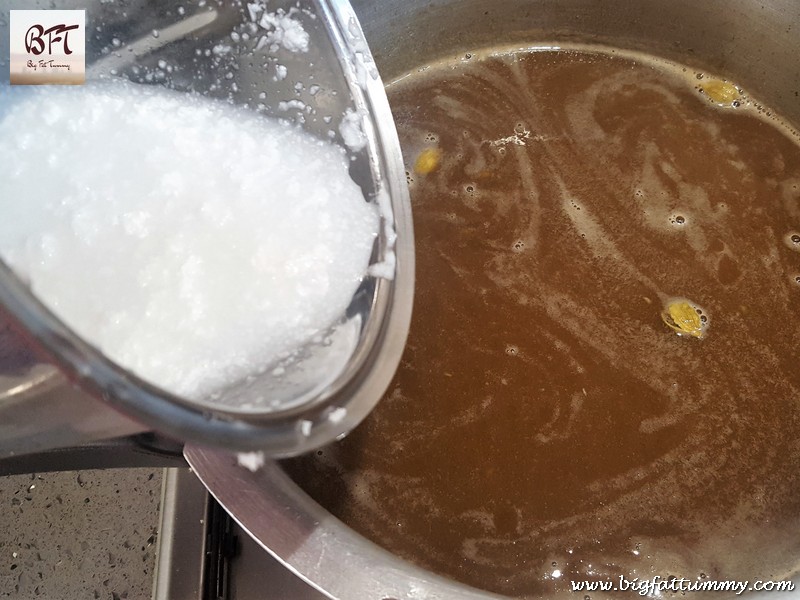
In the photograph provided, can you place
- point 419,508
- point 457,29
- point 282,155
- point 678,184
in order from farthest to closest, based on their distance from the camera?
point 457,29 < point 678,184 < point 419,508 < point 282,155

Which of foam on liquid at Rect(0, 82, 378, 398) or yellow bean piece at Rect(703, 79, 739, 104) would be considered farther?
yellow bean piece at Rect(703, 79, 739, 104)

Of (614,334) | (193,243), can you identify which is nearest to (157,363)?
(193,243)

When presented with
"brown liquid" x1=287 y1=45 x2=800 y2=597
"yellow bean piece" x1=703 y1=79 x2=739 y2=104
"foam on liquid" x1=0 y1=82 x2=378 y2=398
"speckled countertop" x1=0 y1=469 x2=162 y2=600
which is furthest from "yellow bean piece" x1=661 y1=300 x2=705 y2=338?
"speckled countertop" x1=0 y1=469 x2=162 y2=600

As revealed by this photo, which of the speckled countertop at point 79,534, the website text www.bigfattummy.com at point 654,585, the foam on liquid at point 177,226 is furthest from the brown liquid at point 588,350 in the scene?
the foam on liquid at point 177,226

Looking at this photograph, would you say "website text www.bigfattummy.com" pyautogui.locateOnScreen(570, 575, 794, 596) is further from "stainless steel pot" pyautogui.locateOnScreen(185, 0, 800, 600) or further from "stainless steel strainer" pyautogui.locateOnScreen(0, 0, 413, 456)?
"stainless steel pot" pyautogui.locateOnScreen(185, 0, 800, 600)

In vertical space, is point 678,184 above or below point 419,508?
above

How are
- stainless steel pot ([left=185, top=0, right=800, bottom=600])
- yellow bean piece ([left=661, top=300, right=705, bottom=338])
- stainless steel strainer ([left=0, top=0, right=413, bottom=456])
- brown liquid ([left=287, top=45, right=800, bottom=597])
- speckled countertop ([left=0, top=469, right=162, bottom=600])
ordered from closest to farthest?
stainless steel strainer ([left=0, top=0, right=413, bottom=456]) < speckled countertop ([left=0, top=469, right=162, bottom=600]) < brown liquid ([left=287, top=45, right=800, bottom=597]) < yellow bean piece ([left=661, top=300, right=705, bottom=338]) < stainless steel pot ([left=185, top=0, right=800, bottom=600])

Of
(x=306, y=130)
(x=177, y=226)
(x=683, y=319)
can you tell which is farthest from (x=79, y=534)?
(x=683, y=319)

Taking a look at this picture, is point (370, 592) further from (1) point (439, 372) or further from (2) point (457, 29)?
(2) point (457, 29)
